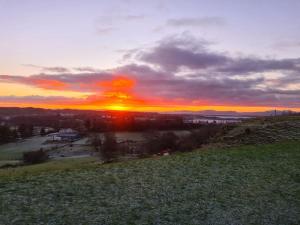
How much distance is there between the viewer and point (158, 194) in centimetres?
1534

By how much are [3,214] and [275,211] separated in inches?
357

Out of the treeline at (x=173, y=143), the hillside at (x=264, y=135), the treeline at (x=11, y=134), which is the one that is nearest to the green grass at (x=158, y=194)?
the hillside at (x=264, y=135)

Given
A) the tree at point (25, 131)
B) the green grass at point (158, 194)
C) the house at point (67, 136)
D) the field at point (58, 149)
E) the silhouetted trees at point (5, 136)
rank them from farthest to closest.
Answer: the tree at point (25, 131), the house at point (67, 136), the silhouetted trees at point (5, 136), the field at point (58, 149), the green grass at point (158, 194)

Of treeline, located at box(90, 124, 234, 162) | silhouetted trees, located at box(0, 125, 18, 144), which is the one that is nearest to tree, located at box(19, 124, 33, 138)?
silhouetted trees, located at box(0, 125, 18, 144)

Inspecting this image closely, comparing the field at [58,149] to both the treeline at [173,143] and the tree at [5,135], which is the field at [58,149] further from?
the treeline at [173,143]

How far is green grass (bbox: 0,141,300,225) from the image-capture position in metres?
12.7

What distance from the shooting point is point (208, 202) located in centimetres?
1491

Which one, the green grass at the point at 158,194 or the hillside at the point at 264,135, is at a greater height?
the hillside at the point at 264,135

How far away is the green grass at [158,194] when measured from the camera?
500 inches

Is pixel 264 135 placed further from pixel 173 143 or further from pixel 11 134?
pixel 11 134

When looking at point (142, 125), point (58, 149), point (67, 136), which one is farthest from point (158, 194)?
point (67, 136)

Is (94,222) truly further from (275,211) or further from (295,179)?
(295,179)

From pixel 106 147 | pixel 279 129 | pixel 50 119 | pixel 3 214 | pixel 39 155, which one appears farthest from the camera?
pixel 50 119

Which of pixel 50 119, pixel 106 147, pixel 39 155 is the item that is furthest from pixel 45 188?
pixel 50 119
